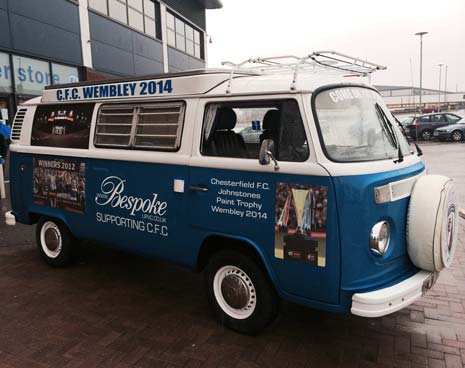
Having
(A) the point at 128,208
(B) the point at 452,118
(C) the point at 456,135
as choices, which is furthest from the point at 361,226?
(B) the point at 452,118

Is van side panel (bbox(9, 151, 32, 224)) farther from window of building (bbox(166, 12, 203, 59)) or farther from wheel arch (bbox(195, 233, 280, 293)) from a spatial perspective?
window of building (bbox(166, 12, 203, 59))

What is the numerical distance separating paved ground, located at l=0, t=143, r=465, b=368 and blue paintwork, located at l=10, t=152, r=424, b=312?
55 centimetres

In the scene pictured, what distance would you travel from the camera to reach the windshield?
3213mm

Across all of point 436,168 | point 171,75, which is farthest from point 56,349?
point 436,168

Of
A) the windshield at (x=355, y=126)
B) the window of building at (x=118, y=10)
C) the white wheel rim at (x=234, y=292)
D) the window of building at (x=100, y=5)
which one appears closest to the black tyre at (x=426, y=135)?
the window of building at (x=118, y=10)

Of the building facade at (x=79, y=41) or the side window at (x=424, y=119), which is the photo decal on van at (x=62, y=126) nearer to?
the building facade at (x=79, y=41)

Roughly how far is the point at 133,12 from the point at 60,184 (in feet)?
55.1

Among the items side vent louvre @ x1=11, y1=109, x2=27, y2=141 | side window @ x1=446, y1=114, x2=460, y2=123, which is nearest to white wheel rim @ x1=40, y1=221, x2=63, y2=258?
side vent louvre @ x1=11, y1=109, x2=27, y2=141

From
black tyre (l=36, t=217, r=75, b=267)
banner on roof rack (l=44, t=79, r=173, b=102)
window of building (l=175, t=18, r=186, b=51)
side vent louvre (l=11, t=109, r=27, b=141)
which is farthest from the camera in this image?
window of building (l=175, t=18, r=186, b=51)

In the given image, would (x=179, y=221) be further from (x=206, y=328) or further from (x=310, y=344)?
(x=310, y=344)

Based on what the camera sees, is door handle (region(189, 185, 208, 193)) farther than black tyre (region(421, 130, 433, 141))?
No

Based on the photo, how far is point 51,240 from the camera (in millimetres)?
5438

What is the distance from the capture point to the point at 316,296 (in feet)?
10.5

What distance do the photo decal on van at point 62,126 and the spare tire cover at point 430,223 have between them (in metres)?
3.46
